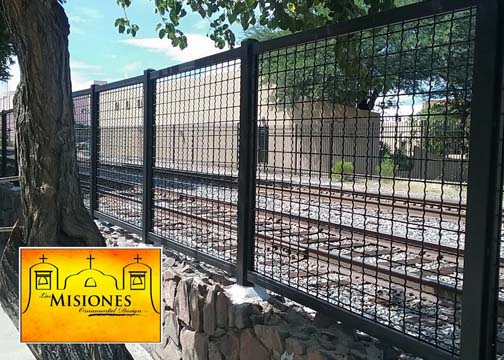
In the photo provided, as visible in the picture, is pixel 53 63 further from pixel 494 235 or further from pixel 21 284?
pixel 494 235

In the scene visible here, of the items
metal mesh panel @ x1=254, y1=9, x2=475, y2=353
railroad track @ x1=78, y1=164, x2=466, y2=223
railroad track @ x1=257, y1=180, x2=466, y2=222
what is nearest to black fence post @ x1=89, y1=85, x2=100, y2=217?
railroad track @ x1=78, y1=164, x2=466, y2=223

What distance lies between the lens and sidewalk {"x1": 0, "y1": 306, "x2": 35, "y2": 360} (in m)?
5.04

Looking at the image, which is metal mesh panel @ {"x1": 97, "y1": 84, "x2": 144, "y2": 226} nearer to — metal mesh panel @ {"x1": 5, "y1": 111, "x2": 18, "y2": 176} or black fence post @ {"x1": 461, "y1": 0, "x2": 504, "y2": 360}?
black fence post @ {"x1": 461, "y1": 0, "x2": 504, "y2": 360}

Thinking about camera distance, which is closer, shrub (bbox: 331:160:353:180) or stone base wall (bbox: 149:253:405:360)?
stone base wall (bbox: 149:253:405:360)

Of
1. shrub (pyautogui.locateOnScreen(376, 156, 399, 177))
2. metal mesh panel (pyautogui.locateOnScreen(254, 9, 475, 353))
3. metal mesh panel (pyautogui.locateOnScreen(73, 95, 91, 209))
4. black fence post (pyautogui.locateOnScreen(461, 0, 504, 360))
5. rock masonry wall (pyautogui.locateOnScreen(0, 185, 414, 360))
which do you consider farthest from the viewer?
metal mesh panel (pyautogui.locateOnScreen(73, 95, 91, 209))

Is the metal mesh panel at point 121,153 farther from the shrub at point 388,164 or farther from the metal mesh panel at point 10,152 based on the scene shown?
the metal mesh panel at point 10,152

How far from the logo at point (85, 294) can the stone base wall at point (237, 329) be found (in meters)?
0.67

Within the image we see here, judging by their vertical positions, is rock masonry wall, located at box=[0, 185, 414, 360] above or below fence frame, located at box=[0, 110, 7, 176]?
below

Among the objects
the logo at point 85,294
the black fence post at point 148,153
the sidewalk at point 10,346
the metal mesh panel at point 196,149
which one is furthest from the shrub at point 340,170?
the sidewalk at point 10,346

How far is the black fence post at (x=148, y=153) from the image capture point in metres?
5.53

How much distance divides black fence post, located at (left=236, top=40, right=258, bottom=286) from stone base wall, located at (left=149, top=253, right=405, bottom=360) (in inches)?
12.8

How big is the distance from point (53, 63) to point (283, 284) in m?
2.06

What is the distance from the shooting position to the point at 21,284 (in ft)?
10.4

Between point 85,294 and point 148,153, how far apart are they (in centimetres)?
270
